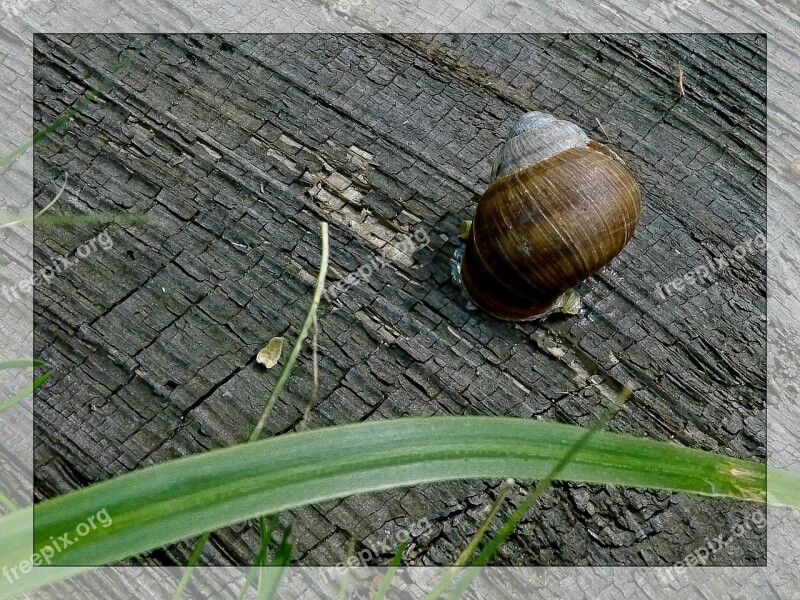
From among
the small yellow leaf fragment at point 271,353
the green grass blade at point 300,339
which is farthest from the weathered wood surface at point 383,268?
the green grass blade at point 300,339

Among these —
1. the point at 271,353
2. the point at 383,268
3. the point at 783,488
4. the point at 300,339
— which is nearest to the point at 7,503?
the point at 271,353

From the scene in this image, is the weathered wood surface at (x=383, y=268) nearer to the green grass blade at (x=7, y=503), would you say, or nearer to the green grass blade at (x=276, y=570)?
the green grass blade at (x=7, y=503)

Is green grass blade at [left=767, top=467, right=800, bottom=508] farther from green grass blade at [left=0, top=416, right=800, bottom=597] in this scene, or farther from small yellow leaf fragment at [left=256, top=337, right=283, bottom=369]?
small yellow leaf fragment at [left=256, top=337, right=283, bottom=369]

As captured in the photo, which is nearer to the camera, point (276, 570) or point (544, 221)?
point (276, 570)

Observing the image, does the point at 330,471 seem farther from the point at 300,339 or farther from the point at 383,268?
the point at 383,268

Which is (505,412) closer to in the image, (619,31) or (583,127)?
(583,127)

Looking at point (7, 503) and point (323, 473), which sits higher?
point (323, 473)

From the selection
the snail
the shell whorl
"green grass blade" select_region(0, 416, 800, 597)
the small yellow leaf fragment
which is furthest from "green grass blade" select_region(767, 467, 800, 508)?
the small yellow leaf fragment
